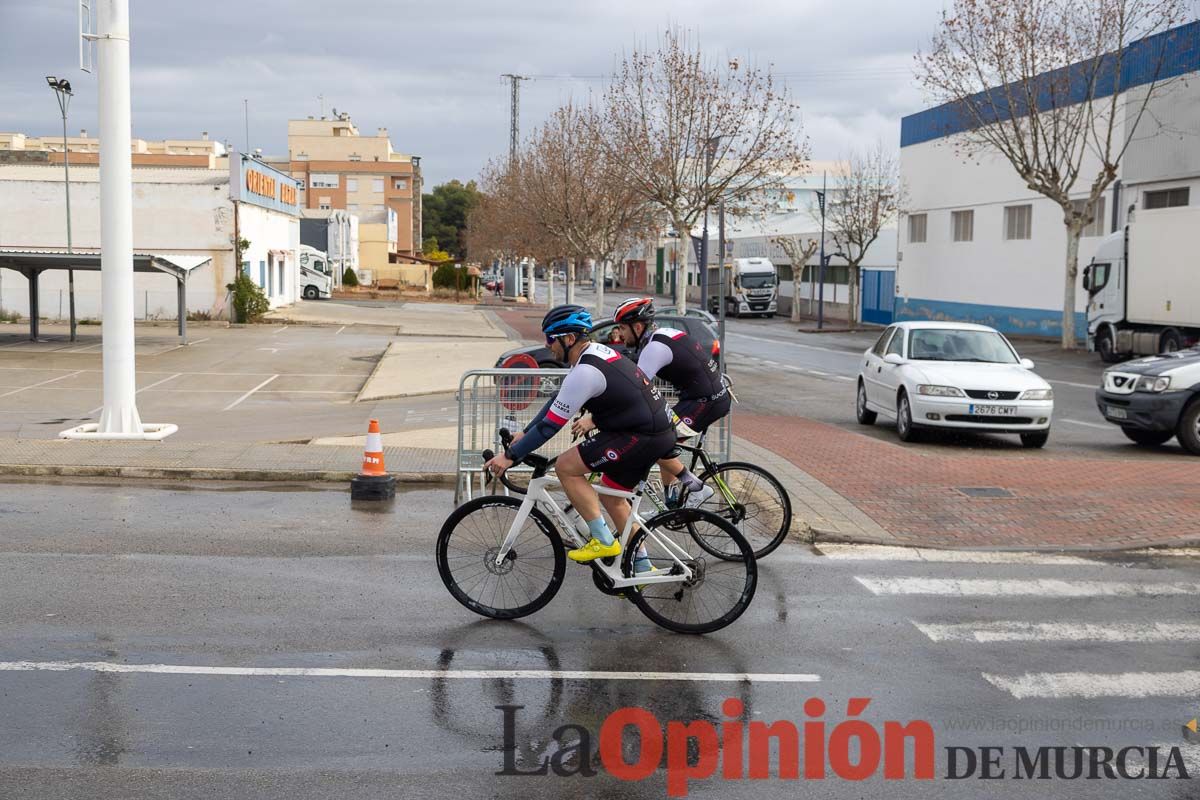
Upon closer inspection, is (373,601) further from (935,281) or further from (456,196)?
(456,196)

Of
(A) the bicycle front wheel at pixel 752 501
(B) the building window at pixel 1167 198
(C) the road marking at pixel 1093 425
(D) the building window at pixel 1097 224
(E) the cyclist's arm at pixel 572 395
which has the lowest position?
(C) the road marking at pixel 1093 425

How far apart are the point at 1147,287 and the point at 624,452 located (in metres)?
26.5

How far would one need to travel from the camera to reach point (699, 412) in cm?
944

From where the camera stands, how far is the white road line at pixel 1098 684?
19.9 ft

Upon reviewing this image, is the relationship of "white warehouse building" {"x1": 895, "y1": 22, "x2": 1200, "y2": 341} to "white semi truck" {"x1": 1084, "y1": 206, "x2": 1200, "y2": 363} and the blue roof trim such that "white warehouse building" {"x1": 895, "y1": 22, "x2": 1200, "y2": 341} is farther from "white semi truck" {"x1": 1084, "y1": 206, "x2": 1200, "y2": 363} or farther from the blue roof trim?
"white semi truck" {"x1": 1084, "y1": 206, "x2": 1200, "y2": 363}

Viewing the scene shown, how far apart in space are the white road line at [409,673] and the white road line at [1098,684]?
3.25 ft

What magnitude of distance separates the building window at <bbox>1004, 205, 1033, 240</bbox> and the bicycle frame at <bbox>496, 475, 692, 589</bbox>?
40484 millimetres

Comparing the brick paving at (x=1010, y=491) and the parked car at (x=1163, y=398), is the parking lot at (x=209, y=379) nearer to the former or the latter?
the brick paving at (x=1010, y=491)

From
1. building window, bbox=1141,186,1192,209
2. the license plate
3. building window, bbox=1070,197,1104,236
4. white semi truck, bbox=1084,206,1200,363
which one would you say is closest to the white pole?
the license plate

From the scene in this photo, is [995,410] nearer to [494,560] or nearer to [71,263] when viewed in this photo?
[494,560]

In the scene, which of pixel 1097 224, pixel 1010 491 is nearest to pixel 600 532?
pixel 1010 491

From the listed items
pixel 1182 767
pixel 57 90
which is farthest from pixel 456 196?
pixel 1182 767

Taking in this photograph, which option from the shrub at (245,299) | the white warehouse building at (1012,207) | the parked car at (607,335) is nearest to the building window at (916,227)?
the white warehouse building at (1012,207)

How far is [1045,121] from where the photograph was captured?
4025 cm
